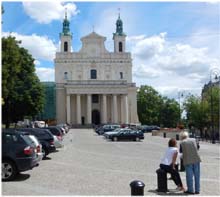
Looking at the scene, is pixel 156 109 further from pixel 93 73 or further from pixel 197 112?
pixel 197 112

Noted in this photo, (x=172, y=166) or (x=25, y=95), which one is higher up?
(x=25, y=95)

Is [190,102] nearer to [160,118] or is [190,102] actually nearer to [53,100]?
[160,118]

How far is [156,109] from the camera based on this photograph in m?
130

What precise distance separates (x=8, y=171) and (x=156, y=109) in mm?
116440

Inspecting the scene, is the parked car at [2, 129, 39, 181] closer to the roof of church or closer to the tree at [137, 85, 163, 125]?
the roof of church

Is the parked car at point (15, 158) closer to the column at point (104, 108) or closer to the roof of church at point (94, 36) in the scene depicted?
the column at point (104, 108)

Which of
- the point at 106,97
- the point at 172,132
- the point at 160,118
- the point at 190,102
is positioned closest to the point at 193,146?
the point at 172,132

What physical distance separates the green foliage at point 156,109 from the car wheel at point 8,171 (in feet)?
378

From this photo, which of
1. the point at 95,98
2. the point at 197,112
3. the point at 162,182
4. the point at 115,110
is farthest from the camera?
the point at 95,98

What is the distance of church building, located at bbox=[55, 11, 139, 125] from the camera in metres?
118

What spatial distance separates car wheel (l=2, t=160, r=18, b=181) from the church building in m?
102

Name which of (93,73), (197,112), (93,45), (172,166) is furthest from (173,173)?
(93,45)

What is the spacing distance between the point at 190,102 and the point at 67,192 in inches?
3350

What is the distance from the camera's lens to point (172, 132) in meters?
67.8
